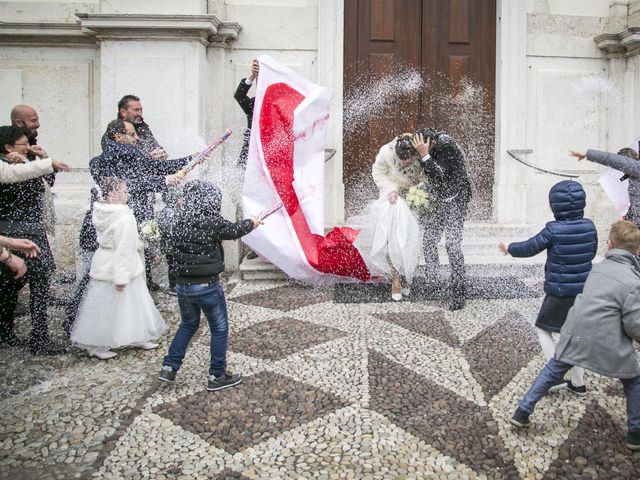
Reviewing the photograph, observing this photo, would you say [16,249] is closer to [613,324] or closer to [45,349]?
[45,349]

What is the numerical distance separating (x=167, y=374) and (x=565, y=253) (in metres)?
2.73

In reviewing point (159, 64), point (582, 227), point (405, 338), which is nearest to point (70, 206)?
point (159, 64)

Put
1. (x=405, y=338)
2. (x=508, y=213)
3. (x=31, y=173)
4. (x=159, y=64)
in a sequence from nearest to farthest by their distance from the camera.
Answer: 1. (x=31, y=173)
2. (x=405, y=338)
3. (x=159, y=64)
4. (x=508, y=213)

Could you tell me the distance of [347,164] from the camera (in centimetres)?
884

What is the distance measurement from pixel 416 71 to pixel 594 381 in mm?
5812

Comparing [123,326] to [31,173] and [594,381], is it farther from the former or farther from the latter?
[594,381]

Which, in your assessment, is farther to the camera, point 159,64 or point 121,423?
point 159,64

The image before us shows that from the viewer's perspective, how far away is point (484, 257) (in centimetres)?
784

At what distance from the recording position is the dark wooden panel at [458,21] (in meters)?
8.84

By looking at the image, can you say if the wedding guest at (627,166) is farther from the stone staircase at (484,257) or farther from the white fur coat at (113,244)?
the white fur coat at (113,244)

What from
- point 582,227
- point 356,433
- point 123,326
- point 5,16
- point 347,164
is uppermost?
point 5,16

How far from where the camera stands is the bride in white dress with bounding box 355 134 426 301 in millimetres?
6477

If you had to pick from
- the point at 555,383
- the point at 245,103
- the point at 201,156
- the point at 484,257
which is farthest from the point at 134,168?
the point at 484,257

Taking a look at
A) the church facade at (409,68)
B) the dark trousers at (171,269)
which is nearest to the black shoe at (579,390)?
the dark trousers at (171,269)
